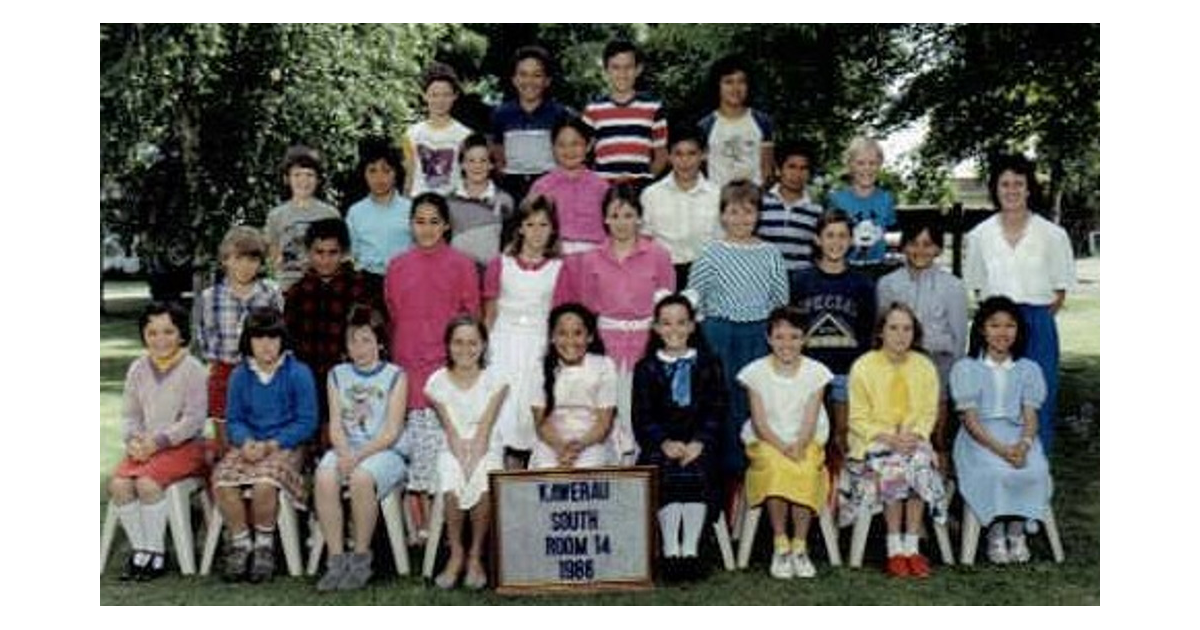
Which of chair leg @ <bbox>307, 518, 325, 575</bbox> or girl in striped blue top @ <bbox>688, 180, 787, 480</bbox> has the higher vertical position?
girl in striped blue top @ <bbox>688, 180, 787, 480</bbox>

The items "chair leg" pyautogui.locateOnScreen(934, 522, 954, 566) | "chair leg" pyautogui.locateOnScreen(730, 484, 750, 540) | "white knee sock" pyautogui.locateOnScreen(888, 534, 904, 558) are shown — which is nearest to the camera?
"white knee sock" pyautogui.locateOnScreen(888, 534, 904, 558)

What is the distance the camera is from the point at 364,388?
6410 mm

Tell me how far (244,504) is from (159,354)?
903 millimetres

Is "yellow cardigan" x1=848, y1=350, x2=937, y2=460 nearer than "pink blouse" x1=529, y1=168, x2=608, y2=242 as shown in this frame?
Yes

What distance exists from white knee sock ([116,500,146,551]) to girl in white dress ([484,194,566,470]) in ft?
5.78

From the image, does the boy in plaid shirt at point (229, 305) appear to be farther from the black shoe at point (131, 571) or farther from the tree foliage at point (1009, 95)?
the tree foliage at point (1009, 95)

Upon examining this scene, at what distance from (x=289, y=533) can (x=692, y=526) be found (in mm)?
1890

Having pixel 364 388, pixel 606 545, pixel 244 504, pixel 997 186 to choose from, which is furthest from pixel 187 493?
pixel 997 186

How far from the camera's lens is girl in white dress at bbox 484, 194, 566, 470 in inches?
257

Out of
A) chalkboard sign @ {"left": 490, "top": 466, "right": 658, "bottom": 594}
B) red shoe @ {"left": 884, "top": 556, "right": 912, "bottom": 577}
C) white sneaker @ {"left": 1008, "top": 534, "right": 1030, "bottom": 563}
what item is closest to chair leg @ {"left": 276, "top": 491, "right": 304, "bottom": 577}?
chalkboard sign @ {"left": 490, "top": 466, "right": 658, "bottom": 594}

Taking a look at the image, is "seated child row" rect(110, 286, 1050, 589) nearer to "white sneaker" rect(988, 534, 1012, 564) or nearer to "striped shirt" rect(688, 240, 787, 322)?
"white sneaker" rect(988, 534, 1012, 564)

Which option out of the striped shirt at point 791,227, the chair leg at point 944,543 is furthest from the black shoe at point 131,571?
the chair leg at point 944,543

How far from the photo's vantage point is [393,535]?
629 cm

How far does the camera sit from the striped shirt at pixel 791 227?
713 centimetres
